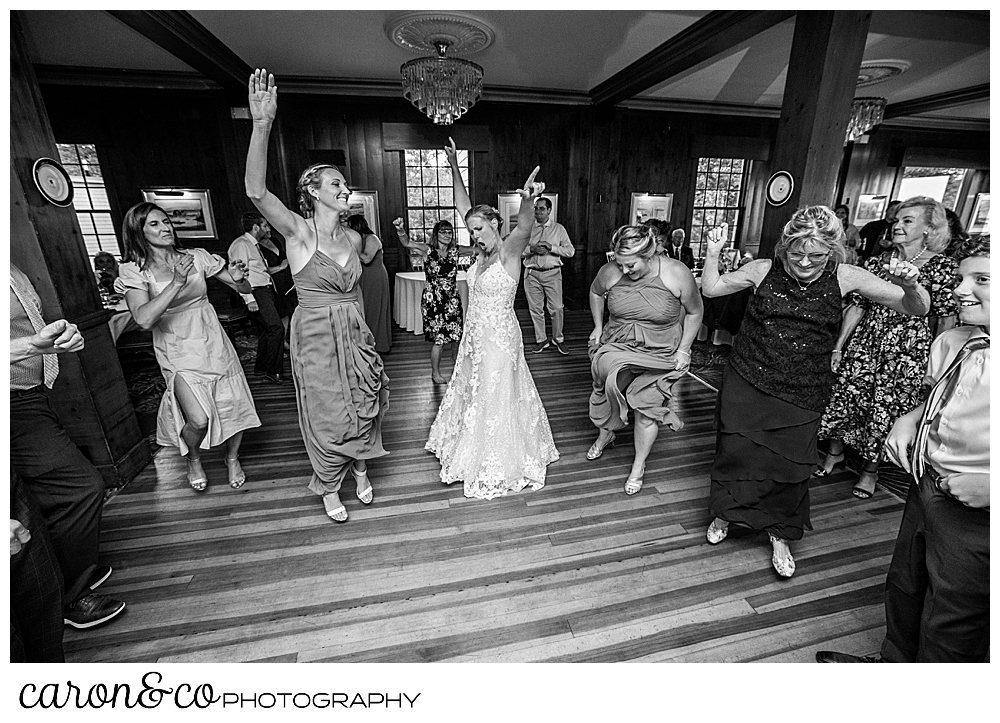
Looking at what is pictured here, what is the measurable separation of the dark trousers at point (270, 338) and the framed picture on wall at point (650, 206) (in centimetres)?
561

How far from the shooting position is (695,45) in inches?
158

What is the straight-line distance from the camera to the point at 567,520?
8.00 ft

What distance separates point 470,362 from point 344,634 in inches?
58.6

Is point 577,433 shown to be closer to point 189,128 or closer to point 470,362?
point 470,362

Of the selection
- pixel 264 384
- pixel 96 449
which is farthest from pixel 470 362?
pixel 264 384

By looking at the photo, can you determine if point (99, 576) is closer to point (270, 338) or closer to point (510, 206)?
point (270, 338)

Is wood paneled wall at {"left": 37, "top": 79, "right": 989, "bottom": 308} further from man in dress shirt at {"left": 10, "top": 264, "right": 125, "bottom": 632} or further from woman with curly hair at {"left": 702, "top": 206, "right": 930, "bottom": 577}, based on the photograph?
woman with curly hair at {"left": 702, "top": 206, "right": 930, "bottom": 577}

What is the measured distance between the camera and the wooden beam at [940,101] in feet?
19.4

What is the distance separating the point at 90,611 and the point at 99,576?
210 mm

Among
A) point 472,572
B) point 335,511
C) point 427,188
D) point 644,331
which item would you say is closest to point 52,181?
point 335,511

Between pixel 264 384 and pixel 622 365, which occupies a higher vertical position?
pixel 622 365

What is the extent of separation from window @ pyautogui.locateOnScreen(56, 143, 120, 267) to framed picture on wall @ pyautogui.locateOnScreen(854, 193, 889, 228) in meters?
12.2

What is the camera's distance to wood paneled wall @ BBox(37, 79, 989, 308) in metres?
5.68

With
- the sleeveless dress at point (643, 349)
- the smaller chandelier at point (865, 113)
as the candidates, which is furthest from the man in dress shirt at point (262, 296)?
the smaller chandelier at point (865, 113)
